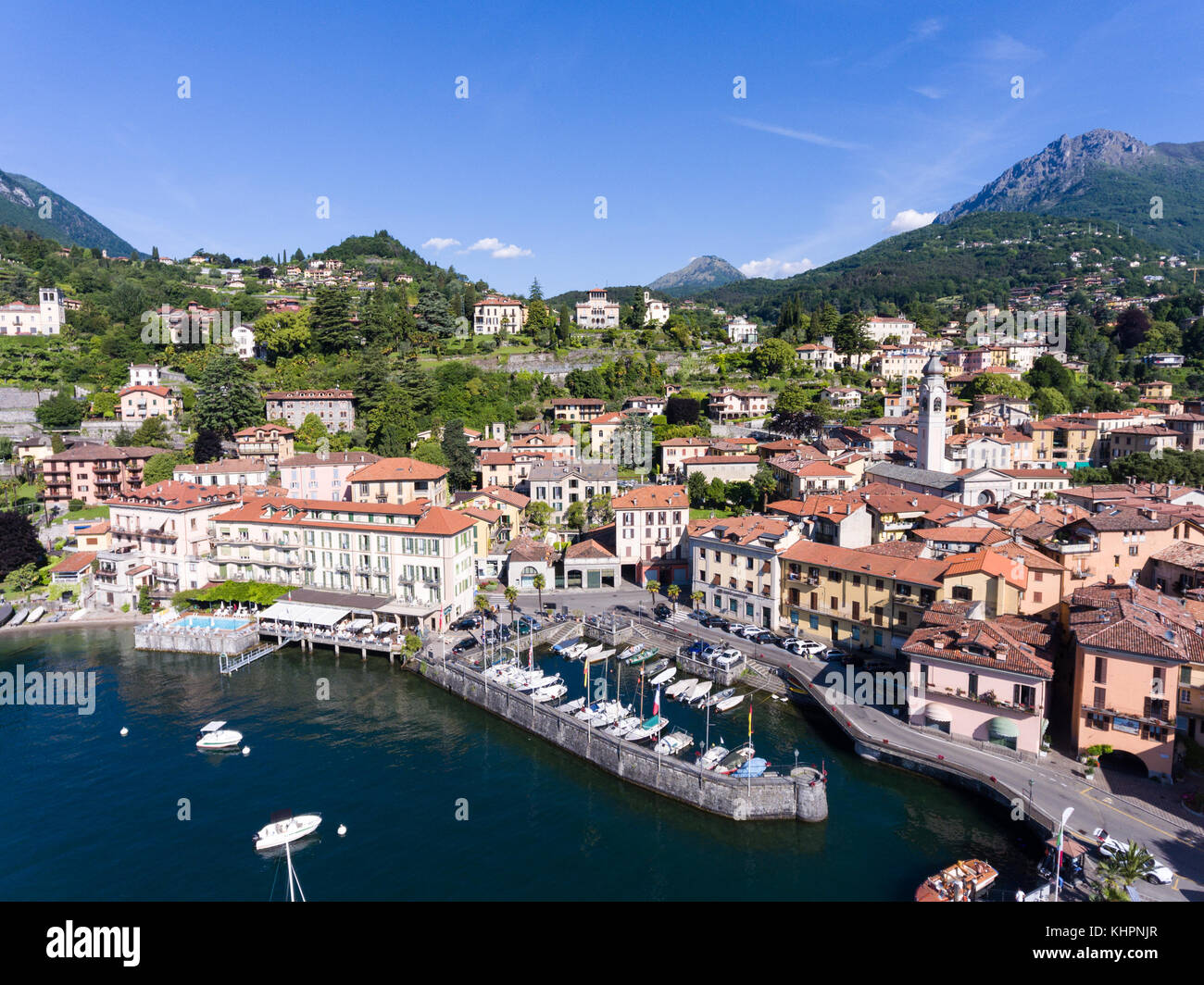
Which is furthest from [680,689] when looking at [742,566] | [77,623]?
[77,623]

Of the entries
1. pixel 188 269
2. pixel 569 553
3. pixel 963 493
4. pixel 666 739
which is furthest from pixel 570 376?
pixel 188 269

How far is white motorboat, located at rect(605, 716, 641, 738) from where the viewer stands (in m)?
31.0

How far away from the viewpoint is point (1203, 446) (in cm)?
6644

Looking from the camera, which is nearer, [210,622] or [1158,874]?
[1158,874]

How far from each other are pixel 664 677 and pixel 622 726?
18.1ft

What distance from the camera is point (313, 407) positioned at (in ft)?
241

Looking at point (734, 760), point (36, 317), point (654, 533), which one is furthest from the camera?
point (36, 317)

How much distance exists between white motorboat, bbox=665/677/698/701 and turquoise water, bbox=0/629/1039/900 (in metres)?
0.66

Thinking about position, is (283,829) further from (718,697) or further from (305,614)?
(305,614)

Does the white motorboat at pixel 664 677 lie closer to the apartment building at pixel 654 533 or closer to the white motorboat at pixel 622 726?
the white motorboat at pixel 622 726

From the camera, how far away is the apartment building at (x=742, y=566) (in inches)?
1591

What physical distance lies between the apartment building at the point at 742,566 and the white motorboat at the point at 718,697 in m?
6.57

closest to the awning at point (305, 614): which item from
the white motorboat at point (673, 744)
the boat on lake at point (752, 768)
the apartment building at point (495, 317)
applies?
the white motorboat at point (673, 744)
